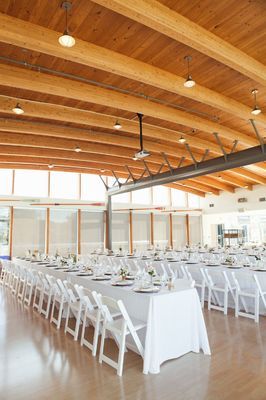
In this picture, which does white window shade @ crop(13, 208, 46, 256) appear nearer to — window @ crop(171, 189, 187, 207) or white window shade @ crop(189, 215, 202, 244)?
window @ crop(171, 189, 187, 207)

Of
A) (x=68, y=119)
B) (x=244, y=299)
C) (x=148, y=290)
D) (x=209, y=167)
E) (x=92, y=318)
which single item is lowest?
(x=244, y=299)

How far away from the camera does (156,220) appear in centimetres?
1720

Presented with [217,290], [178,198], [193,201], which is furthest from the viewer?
[193,201]

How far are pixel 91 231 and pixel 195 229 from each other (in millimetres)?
7386

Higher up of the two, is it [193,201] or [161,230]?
[193,201]

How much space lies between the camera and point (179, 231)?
18172 millimetres

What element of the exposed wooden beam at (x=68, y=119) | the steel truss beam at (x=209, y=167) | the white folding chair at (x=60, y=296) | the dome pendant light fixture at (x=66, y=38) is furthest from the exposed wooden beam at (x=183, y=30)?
the white folding chair at (x=60, y=296)

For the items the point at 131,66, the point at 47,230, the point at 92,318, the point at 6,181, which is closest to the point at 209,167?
the point at 131,66

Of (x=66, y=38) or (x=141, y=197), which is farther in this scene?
(x=141, y=197)

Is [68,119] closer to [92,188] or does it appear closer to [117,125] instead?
[117,125]

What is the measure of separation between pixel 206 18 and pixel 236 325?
4804mm

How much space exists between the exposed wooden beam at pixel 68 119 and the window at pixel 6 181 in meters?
5.73

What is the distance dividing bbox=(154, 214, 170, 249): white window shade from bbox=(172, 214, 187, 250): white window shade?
55cm

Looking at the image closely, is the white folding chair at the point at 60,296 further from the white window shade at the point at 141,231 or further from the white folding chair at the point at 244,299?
the white window shade at the point at 141,231
